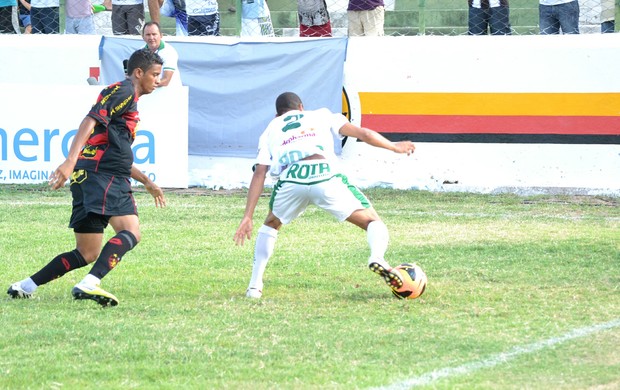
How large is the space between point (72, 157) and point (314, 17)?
8.97m

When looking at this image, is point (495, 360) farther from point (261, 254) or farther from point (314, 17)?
point (314, 17)

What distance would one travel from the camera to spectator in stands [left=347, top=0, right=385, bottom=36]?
49.8ft

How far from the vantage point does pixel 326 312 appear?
7285 mm

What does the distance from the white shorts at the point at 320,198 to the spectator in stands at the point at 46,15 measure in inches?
366

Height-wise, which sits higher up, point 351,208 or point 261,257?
point 351,208

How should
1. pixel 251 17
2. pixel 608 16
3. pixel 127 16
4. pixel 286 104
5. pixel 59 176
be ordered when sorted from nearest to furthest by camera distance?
1. pixel 59 176
2. pixel 286 104
3. pixel 608 16
4. pixel 251 17
5. pixel 127 16

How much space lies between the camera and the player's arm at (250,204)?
25.0 ft

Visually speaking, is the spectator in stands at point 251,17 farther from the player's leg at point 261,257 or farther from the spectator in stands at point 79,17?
→ the player's leg at point 261,257

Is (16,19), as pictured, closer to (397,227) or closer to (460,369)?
(397,227)

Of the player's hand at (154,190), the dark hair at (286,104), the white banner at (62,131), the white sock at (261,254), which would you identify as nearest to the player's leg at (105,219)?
the player's hand at (154,190)

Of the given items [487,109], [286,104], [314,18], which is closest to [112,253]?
[286,104]

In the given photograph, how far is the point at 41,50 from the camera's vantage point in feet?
52.1

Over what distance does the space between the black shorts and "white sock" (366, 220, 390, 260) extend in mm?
A: 1697

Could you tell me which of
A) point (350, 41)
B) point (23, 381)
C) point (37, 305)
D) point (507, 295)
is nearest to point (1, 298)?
point (37, 305)
